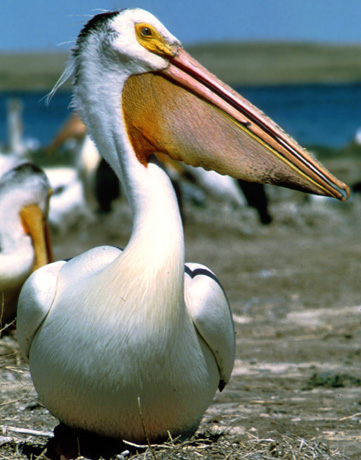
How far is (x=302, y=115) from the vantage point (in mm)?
34188

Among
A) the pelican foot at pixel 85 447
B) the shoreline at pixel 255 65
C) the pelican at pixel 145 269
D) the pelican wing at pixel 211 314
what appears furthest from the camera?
the shoreline at pixel 255 65

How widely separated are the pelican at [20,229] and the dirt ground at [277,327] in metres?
0.39

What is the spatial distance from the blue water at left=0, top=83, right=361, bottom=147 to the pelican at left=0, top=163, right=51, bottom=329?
55.5ft

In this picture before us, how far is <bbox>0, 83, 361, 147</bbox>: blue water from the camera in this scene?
27266 mm

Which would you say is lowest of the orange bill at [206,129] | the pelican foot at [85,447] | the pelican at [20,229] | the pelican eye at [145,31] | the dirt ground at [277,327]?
the dirt ground at [277,327]

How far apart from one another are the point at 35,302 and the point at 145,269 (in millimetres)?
500

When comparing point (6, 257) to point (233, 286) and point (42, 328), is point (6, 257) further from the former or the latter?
point (233, 286)

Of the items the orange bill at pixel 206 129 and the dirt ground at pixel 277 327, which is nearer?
the orange bill at pixel 206 129

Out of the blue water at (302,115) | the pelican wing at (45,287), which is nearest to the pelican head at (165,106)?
the pelican wing at (45,287)

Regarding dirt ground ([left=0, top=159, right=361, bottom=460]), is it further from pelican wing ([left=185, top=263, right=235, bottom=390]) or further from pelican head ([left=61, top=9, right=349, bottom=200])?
pelican head ([left=61, top=9, right=349, bottom=200])

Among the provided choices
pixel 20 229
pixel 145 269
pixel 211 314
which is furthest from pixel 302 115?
pixel 145 269

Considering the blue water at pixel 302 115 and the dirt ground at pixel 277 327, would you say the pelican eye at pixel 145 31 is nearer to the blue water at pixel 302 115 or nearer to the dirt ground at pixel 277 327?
the dirt ground at pixel 277 327

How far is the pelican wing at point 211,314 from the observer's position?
10.2 ft

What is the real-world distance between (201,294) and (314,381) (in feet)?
5.84
